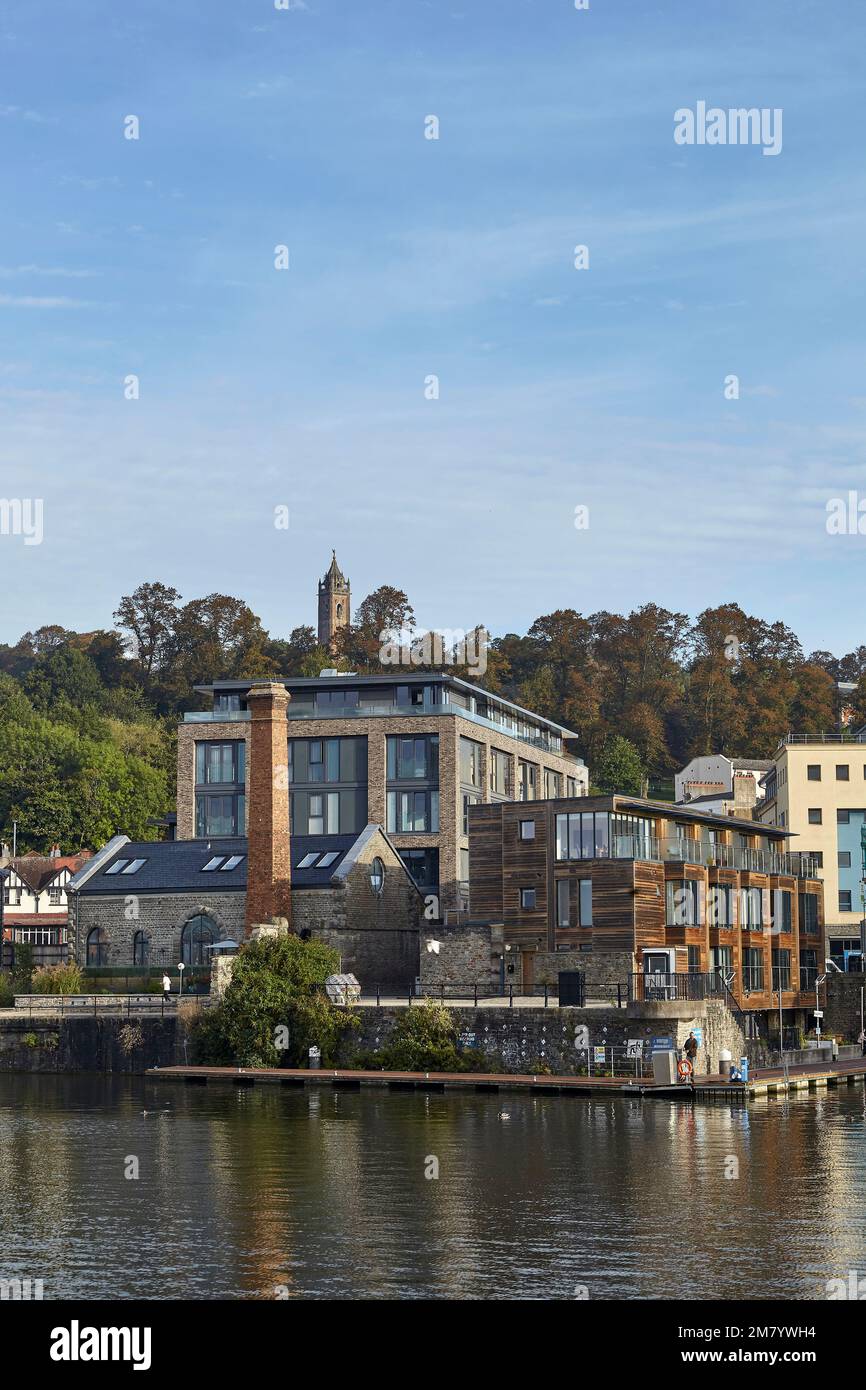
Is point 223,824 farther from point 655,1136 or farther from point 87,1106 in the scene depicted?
point 655,1136

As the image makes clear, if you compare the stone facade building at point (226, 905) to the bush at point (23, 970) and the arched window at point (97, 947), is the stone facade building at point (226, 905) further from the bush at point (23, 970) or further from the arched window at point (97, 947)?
the bush at point (23, 970)

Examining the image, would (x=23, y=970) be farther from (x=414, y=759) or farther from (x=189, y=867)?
(x=414, y=759)

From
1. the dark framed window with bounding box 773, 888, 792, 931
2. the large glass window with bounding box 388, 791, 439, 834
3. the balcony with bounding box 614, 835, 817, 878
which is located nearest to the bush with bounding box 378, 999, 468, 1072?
the balcony with bounding box 614, 835, 817, 878

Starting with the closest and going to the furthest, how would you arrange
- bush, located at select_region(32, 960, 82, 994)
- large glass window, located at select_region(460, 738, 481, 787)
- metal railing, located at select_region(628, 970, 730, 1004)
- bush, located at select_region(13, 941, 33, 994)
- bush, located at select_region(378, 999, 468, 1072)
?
metal railing, located at select_region(628, 970, 730, 1004) → bush, located at select_region(378, 999, 468, 1072) → bush, located at select_region(32, 960, 82, 994) → bush, located at select_region(13, 941, 33, 994) → large glass window, located at select_region(460, 738, 481, 787)

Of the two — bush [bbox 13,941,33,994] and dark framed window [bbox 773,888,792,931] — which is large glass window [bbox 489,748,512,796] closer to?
dark framed window [bbox 773,888,792,931]

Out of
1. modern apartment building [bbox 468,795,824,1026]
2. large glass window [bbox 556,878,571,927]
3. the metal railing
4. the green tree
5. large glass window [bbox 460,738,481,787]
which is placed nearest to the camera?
the metal railing

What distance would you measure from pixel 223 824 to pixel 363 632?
78.7 metres

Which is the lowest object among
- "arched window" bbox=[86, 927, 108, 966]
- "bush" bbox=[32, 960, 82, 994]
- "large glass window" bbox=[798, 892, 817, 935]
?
"bush" bbox=[32, 960, 82, 994]

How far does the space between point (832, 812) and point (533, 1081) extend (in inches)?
2180

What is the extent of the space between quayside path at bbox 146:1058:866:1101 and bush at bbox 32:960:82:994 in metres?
9.66

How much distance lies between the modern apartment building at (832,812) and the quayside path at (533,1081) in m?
42.1

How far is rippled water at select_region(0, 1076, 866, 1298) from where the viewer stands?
26.1m

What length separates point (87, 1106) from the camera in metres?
51.1

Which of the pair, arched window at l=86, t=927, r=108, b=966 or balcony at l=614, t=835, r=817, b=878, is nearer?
balcony at l=614, t=835, r=817, b=878
